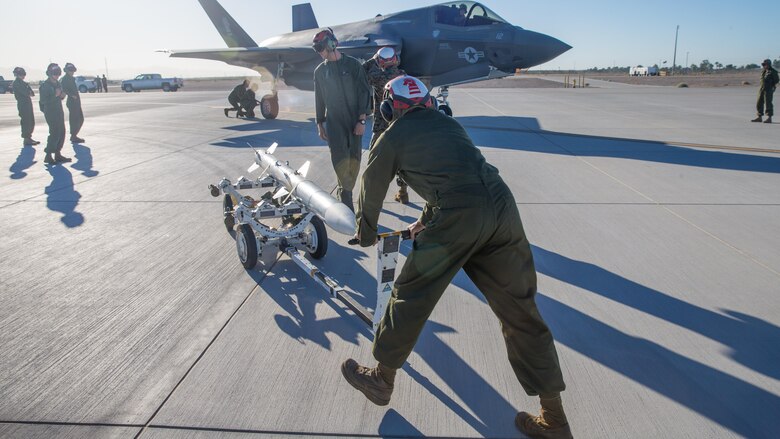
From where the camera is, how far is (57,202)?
7.15 m

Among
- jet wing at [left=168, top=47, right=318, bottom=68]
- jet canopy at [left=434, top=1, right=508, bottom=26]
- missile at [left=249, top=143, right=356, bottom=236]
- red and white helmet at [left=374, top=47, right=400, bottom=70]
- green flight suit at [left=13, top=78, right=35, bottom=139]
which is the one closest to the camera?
missile at [left=249, top=143, right=356, bottom=236]

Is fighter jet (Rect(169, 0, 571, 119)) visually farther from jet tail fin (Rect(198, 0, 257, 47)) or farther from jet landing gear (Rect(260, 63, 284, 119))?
jet tail fin (Rect(198, 0, 257, 47))

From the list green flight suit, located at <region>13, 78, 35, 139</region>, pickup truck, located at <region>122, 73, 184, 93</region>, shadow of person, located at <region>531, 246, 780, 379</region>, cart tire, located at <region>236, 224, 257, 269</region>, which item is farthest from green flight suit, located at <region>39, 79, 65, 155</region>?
pickup truck, located at <region>122, 73, 184, 93</region>

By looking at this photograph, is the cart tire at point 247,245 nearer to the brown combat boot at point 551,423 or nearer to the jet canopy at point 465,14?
the brown combat boot at point 551,423

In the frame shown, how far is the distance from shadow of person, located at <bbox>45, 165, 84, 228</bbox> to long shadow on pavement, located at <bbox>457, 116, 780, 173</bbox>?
8032 millimetres

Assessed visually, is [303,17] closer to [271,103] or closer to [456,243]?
[271,103]

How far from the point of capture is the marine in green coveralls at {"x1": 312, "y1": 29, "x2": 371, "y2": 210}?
574 cm

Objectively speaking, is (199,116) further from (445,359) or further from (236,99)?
(445,359)

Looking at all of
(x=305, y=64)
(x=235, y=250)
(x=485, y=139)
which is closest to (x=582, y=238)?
(x=235, y=250)

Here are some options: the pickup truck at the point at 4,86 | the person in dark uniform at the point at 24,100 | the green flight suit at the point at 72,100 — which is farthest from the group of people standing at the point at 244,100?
the pickup truck at the point at 4,86

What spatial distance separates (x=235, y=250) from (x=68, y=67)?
919 centimetres

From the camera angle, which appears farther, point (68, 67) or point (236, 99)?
point (236, 99)

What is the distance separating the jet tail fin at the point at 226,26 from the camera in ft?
71.3

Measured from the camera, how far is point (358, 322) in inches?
152
